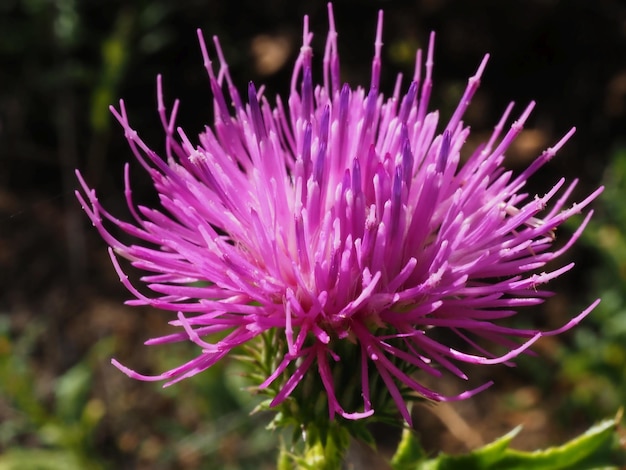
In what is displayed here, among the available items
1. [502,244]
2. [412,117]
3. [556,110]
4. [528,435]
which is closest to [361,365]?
[502,244]

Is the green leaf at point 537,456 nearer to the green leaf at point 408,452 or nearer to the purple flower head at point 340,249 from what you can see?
the green leaf at point 408,452

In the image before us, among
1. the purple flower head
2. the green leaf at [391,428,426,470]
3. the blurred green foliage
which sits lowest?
the blurred green foliage

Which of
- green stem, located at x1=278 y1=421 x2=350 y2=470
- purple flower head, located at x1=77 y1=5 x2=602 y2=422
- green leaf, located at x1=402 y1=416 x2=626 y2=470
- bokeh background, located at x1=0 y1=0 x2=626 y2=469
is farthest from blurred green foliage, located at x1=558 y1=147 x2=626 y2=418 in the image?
green stem, located at x1=278 y1=421 x2=350 y2=470

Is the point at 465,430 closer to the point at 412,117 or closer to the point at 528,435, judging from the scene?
the point at 528,435

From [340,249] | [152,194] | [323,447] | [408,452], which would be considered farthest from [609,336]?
[152,194]

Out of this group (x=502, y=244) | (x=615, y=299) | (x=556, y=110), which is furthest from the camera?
(x=556, y=110)

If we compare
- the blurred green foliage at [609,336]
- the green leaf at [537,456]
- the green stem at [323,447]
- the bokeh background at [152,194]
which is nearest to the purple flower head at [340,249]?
the green stem at [323,447]

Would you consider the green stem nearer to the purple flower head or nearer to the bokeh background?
the purple flower head
